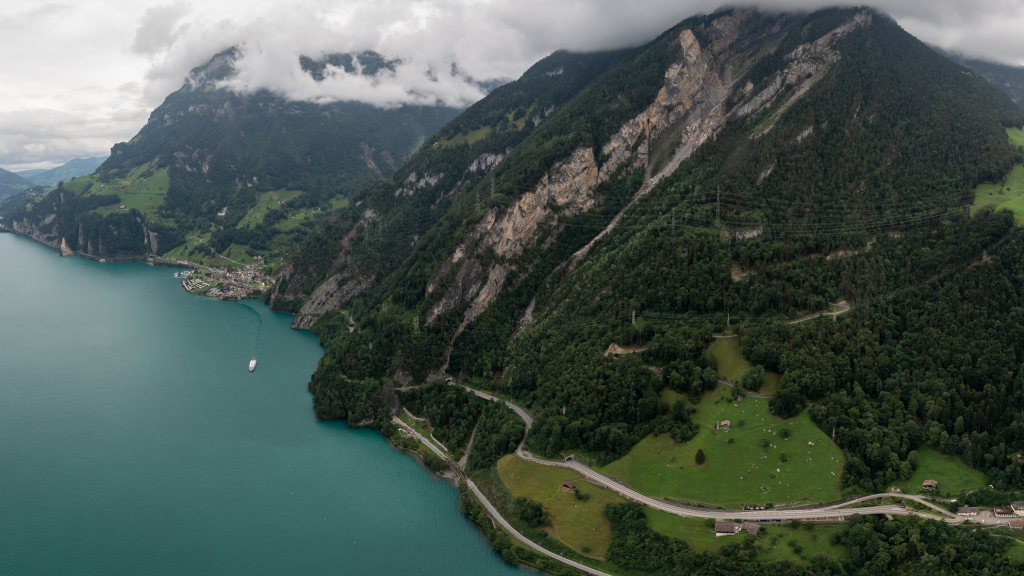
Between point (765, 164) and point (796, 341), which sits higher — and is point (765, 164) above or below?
above

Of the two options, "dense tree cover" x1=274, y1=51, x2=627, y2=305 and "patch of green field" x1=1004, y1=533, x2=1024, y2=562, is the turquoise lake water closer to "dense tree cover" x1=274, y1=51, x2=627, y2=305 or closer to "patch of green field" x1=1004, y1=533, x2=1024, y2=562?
"dense tree cover" x1=274, y1=51, x2=627, y2=305

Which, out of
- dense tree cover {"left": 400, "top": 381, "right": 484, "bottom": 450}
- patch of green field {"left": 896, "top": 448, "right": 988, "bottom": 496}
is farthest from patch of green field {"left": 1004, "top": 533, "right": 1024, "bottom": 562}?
dense tree cover {"left": 400, "top": 381, "right": 484, "bottom": 450}

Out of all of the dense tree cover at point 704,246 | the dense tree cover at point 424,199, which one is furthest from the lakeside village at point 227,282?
the dense tree cover at point 704,246

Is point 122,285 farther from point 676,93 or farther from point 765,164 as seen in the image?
point 765,164

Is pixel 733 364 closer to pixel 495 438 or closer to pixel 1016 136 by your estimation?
pixel 495 438

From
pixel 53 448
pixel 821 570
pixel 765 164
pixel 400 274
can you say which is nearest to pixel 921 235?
pixel 765 164

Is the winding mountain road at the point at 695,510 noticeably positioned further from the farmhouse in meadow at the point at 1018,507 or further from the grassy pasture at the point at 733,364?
the grassy pasture at the point at 733,364

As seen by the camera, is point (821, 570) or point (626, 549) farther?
point (626, 549)
